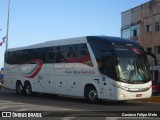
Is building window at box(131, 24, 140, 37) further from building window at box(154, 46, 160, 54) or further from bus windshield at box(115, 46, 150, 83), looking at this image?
bus windshield at box(115, 46, 150, 83)

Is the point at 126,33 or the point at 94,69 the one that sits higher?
the point at 126,33

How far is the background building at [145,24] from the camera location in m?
49.2

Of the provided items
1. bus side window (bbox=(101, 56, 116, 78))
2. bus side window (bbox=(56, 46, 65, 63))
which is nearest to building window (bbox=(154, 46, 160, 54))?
bus side window (bbox=(56, 46, 65, 63))

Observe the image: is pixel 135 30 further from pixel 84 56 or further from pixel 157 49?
pixel 84 56

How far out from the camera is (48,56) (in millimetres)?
24688

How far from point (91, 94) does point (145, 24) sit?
3245cm

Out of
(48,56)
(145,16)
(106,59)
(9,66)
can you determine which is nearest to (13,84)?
(9,66)

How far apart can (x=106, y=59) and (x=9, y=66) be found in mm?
11895

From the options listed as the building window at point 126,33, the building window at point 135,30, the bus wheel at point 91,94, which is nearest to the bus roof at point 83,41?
the bus wheel at point 91,94

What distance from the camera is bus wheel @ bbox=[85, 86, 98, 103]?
67.9 ft

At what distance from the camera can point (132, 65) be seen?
20.0 m

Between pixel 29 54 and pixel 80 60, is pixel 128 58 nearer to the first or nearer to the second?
pixel 80 60

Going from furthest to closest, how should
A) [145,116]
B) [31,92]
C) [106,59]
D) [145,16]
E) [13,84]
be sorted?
[145,16], [13,84], [31,92], [106,59], [145,116]

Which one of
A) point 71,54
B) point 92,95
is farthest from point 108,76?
point 71,54
